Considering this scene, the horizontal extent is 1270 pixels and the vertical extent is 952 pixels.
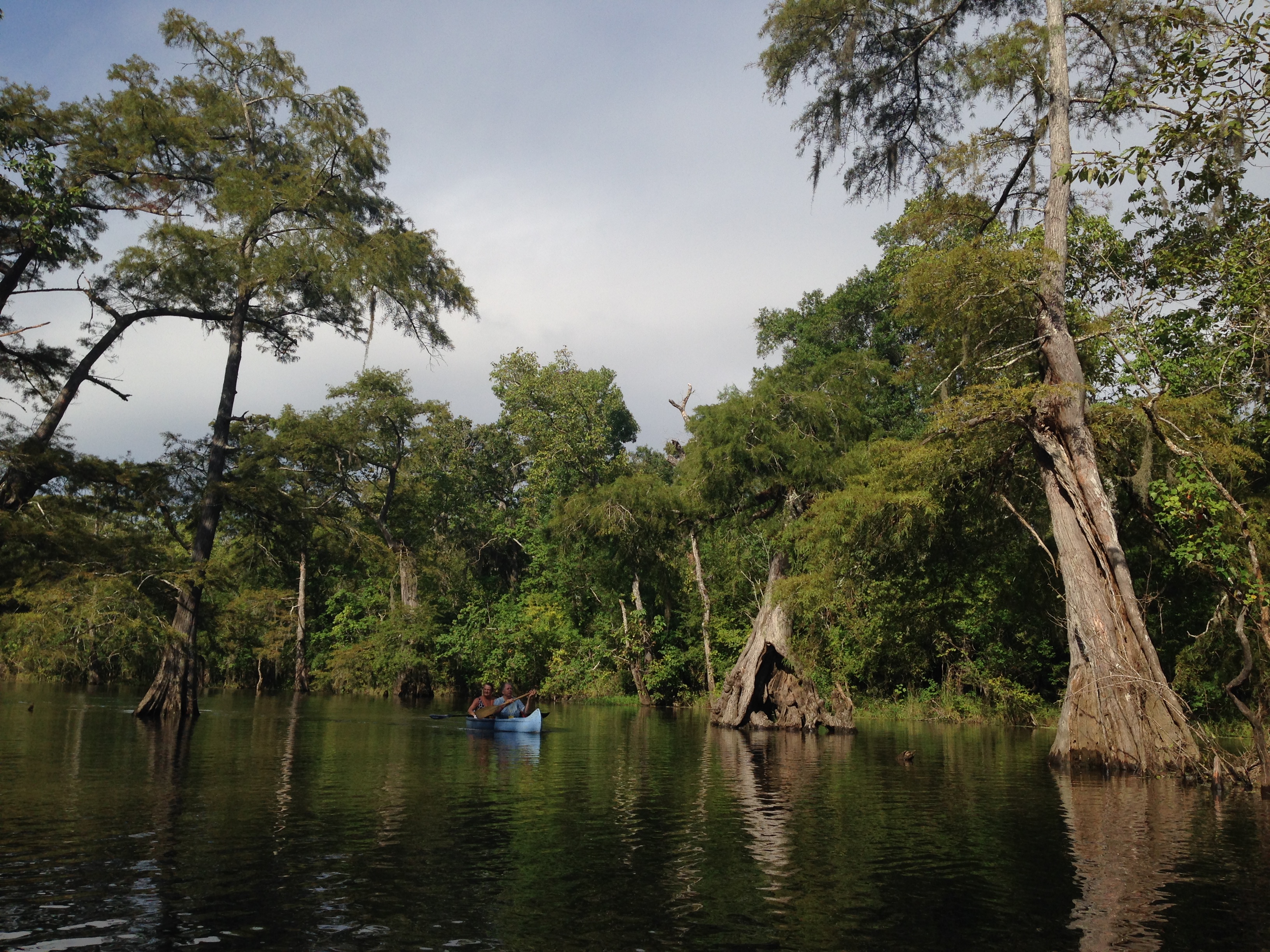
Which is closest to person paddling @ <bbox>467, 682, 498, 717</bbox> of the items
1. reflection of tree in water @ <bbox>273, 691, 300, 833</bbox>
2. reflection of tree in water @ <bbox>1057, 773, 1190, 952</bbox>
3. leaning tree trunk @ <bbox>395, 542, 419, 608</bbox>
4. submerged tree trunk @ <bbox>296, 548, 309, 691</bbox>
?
reflection of tree in water @ <bbox>273, 691, 300, 833</bbox>

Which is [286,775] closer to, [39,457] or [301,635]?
[39,457]

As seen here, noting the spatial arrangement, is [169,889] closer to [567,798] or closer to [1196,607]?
[567,798]

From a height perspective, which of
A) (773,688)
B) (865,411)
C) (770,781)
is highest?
(865,411)

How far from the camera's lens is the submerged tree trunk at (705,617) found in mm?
41469

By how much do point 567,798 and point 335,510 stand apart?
21.4 metres

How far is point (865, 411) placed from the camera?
3991 centimetres

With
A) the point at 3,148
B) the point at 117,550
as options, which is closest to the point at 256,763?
the point at 117,550

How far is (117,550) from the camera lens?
25047 mm

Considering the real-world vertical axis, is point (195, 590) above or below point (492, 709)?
above

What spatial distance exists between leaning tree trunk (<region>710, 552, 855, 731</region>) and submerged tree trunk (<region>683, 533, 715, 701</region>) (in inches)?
418

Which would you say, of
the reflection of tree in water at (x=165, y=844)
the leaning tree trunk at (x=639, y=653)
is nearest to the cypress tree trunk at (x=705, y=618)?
the leaning tree trunk at (x=639, y=653)

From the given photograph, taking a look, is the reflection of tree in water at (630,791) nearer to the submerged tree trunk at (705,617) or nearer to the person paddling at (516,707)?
the person paddling at (516,707)

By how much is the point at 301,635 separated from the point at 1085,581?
45055mm

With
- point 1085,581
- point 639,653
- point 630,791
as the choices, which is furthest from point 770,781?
point 639,653
